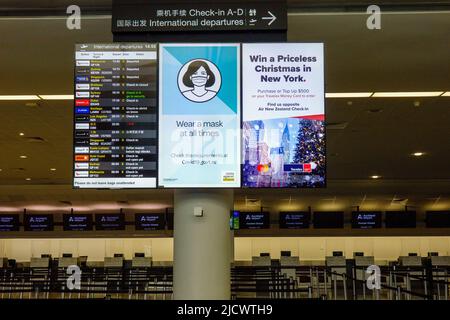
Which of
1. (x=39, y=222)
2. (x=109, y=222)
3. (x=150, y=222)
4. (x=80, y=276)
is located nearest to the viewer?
(x=80, y=276)

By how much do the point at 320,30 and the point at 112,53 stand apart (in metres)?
2.51

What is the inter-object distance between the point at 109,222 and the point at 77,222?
1303mm

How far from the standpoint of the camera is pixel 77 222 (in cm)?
2288

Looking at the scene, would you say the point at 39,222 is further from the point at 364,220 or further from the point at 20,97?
the point at 20,97

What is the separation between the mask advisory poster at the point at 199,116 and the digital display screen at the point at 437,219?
1930 cm

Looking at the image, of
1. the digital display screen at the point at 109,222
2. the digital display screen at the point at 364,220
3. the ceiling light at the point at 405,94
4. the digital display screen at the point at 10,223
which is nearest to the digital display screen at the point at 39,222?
the digital display screen at the point at 10,223

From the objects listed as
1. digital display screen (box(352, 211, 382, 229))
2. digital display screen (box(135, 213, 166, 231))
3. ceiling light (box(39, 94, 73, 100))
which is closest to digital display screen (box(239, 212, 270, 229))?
digital display screen (box(135, 213, 166, 231))

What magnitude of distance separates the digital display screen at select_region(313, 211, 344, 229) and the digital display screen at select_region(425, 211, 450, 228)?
135 inches

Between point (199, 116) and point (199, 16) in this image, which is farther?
point (199, 16)

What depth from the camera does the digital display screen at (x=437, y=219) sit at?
73.5ft

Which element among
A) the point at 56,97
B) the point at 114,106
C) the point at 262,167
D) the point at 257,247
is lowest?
the point at 257,247

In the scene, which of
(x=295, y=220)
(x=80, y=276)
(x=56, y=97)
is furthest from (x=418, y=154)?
(x=80, y=276)

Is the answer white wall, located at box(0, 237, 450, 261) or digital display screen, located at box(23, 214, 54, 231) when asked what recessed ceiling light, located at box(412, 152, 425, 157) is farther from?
digital display screen, located at box(23, 214, 54, 231)
